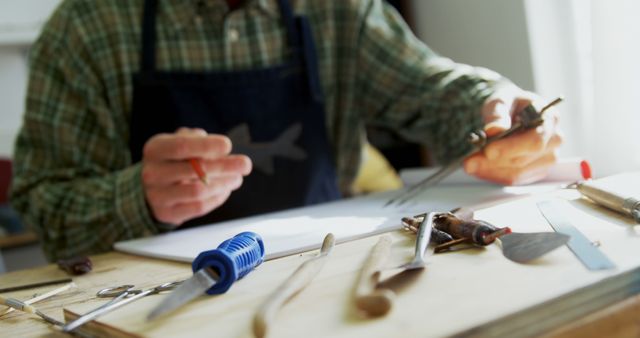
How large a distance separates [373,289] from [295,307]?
0.05 metres

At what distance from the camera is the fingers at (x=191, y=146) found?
72 cm

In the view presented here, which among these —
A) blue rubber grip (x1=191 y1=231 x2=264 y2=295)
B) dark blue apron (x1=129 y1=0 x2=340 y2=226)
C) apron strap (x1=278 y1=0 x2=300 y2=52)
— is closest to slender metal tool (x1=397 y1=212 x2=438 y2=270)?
blue rubber grip (x1=191 y1=231 x2=264 y2=295)

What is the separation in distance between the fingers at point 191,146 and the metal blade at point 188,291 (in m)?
0.25

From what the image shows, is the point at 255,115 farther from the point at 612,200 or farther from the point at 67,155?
the point at 612,200

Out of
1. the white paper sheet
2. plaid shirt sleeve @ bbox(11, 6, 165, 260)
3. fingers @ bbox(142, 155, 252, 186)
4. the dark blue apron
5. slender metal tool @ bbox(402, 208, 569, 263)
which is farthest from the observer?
the dark blue apron

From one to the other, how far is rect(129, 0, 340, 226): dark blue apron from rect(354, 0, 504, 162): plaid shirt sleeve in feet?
0.35

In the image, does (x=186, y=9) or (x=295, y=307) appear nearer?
(x=295, y=307)

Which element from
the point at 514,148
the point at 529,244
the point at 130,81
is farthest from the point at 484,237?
the point at 130,81

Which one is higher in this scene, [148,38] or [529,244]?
[148,38]

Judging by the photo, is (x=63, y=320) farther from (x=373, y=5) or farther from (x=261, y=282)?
(x=373, y=5)

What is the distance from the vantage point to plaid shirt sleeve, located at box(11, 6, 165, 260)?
896 mm

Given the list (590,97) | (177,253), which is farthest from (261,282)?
(590,97)

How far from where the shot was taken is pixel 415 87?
106 cm

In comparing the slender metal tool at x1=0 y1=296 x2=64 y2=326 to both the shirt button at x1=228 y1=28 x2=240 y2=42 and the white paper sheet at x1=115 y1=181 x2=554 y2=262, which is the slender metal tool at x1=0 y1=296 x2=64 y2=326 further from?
the shirt button at x1=228 y1=28 x2=240 y2=42
